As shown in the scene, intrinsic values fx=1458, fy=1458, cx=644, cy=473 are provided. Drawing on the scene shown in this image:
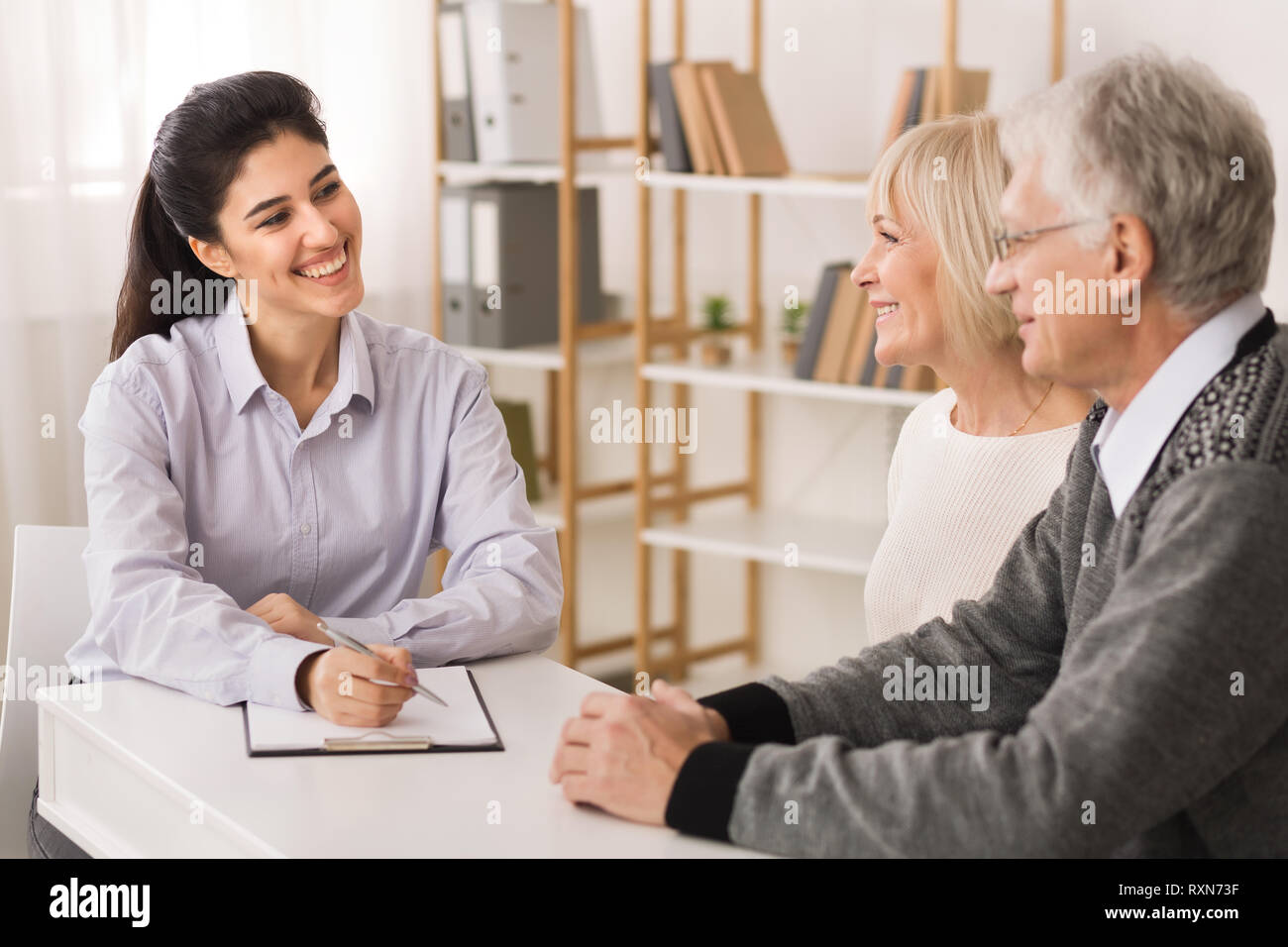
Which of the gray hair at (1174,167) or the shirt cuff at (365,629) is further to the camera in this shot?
the shirt cuff at (365,629)

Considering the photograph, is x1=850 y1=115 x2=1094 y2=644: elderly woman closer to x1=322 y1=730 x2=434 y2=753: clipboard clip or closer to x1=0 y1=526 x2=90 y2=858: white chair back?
x1=322 y1=730 x2=434 y2=753: clipboard clip

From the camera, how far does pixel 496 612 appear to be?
1.71 metres

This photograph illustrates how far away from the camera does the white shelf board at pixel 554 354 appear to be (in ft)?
12.0

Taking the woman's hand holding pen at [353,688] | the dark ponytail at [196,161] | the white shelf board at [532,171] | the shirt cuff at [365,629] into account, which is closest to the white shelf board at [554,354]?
the white shelf board at [532,171]

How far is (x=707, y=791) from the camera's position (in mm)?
1169

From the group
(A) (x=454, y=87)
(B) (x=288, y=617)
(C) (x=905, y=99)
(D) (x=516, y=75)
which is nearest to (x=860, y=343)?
(C) (x=905, y=99)

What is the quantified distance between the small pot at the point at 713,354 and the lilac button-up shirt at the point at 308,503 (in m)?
1.60

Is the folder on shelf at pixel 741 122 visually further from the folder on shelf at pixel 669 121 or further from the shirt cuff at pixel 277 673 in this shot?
the shirt cuff at pixel 277 673

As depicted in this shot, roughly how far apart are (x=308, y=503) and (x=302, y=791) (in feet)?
2.03

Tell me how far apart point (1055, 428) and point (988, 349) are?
0.13 meters

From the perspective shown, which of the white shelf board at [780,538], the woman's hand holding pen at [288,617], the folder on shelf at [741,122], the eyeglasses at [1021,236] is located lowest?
the white shelf board at [780,538]

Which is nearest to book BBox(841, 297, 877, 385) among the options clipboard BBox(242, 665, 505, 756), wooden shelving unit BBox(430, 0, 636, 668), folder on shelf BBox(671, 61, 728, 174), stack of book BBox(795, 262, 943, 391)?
stack of book BBox(795, 262, 943, 391)

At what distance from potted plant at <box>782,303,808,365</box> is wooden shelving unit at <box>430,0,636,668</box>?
409 millimetres
